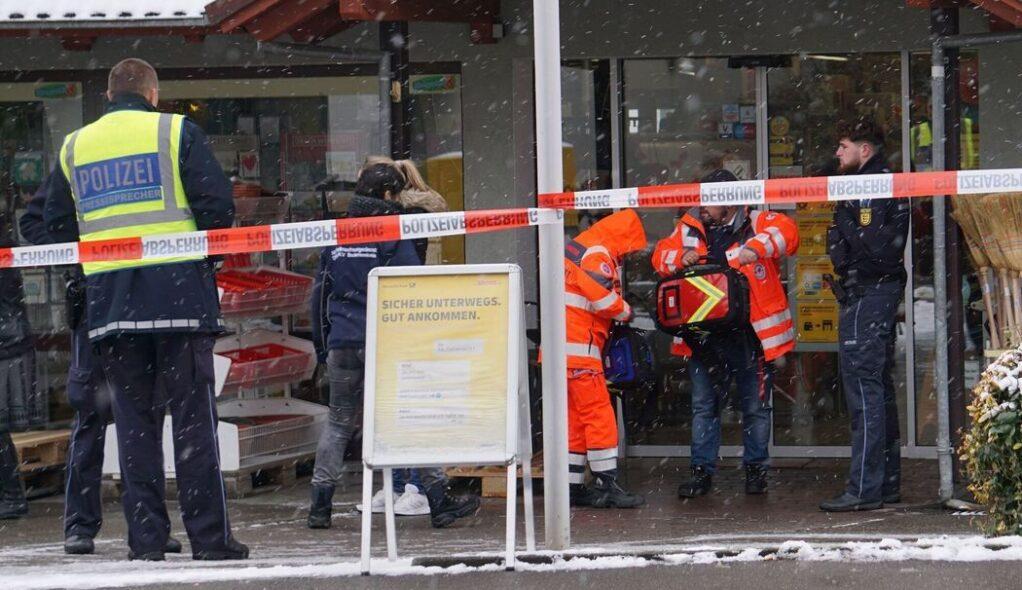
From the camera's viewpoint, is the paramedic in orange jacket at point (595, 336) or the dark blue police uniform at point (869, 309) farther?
the paramedic in orange jacket at point (595, 336)

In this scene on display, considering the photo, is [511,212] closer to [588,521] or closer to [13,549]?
[588,521]

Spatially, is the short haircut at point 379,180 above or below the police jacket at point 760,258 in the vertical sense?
above

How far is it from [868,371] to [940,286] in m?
0.60

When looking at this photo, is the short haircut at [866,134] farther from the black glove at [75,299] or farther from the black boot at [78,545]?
the black boot at [78,545]

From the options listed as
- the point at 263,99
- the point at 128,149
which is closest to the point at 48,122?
the point at 263,99

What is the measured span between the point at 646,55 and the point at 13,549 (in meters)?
5.10

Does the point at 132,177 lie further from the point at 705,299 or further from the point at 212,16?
Answer: the point at 705,299

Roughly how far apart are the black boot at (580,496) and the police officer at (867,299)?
130 cm

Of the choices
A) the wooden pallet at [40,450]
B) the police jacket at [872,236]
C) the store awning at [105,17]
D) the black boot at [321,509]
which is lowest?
the black boot at [321,509]

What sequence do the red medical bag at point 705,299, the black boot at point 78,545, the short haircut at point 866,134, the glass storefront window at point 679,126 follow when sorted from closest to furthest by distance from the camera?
1. the black boot at point 78,545
2. the short haircut at point 866,134
3. the red medical bag at point 705,299
4. the glass storefront window at point 679,126

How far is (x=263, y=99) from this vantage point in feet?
35.7

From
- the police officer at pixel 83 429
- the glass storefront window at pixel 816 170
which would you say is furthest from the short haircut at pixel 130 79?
the glass storefront window at pixel 816 170

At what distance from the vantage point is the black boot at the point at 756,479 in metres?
9.27

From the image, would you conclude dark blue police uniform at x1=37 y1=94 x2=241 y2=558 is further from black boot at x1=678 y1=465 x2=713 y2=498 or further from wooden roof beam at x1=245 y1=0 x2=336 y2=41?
black boot at x1=678 y1=465 x2=713 y2=498
